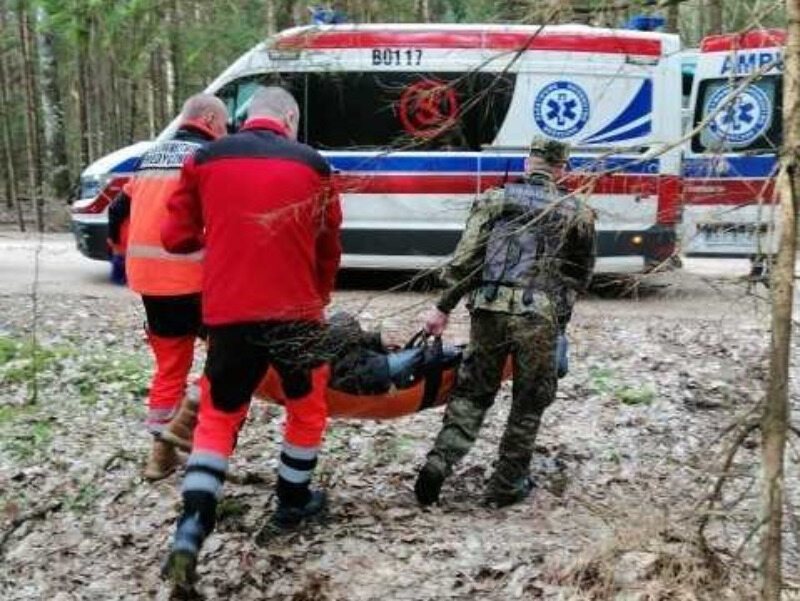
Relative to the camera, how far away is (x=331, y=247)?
457 cm

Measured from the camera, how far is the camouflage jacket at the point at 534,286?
15.5 ft

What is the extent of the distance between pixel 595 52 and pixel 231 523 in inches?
271

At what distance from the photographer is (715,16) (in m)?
3.49

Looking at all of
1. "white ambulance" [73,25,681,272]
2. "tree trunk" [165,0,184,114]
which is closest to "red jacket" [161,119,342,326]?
"white ambulance" [73,25,681,272]

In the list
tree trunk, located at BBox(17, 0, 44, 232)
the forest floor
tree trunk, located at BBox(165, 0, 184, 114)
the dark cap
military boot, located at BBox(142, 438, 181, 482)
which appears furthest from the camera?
tree trunk, located at BBox(165, 0, 184, 114)

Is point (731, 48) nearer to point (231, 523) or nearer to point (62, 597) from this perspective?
point (231, 523)

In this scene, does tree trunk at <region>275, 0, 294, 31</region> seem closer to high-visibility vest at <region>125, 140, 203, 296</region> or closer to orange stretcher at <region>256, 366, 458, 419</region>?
high-visibility vest at <region>125, 140, 203, 296</region>

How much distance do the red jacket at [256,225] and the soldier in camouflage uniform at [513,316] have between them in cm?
72

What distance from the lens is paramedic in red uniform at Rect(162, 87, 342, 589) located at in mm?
4254

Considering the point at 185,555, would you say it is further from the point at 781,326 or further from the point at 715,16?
the point at 715,16

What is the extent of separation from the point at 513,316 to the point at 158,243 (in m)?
1.80

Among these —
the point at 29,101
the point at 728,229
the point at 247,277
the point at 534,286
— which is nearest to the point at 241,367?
the point at 247,277

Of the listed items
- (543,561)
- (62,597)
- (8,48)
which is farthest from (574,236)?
(8,48)

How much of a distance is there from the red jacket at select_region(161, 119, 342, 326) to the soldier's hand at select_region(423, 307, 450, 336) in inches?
25.2
